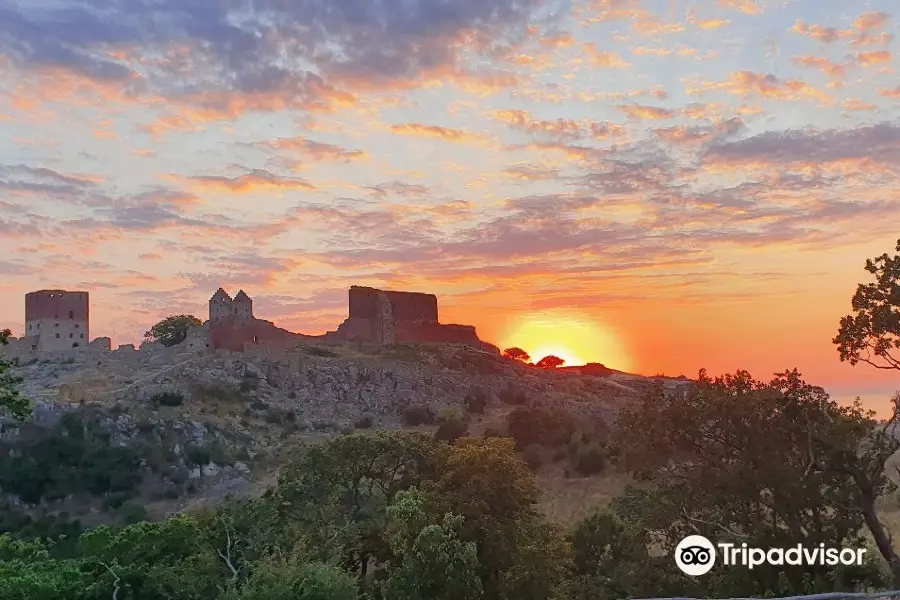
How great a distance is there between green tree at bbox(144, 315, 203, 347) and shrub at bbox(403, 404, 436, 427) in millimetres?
37115

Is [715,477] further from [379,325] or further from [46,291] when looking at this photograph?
[46,291]

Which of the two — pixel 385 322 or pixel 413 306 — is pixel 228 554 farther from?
pixel 413 306

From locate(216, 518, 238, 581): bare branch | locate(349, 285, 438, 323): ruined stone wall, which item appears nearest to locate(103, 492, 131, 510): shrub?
locate(216, 518, 238, 581): bare branch

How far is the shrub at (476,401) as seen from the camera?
2576 inches

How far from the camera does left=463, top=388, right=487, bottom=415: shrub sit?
65438mm

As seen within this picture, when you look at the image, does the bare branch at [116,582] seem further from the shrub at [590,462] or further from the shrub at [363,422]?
the shrub at [363,422]

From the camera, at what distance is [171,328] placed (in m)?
93.0

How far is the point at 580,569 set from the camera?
66.6 feet

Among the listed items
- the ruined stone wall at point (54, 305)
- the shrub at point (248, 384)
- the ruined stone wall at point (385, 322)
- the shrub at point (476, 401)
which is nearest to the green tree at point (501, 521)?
the shrub at point (248, 384)

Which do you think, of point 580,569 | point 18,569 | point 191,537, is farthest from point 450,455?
point 18,569

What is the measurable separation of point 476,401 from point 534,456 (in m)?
25.0

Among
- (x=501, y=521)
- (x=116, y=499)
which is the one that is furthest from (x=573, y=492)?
(x=116, y=499)

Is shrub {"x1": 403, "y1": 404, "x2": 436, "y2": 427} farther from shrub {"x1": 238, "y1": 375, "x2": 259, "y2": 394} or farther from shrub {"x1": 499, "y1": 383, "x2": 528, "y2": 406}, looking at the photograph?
shrub {"x1": 238, "y1": 375, "x2": 259, "y2": 394}

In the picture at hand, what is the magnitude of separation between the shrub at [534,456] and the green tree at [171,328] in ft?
188
